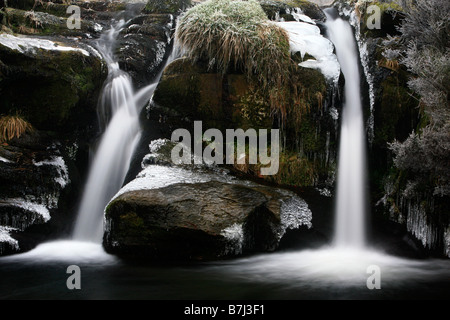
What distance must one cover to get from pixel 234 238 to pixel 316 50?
3.92 meters

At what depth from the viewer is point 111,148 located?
21.6 feet

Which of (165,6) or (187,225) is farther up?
(165,6)

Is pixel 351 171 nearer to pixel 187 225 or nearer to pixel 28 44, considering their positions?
pixel 187 225

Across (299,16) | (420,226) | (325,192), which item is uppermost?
(299,16)

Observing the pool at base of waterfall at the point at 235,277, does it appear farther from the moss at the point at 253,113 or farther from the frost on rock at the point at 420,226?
the moss at the point at 253,113

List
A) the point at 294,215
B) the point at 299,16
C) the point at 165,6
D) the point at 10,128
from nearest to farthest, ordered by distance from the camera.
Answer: the point at 294,215, the point at 10,128, the point at 299,16, the point at 165,6

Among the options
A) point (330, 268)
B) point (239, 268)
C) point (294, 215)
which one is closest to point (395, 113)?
point (294, 215)

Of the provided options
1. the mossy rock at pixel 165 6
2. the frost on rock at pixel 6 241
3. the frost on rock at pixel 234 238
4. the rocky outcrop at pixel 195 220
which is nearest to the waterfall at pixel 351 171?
the rocky outcrop at pixel 195 220

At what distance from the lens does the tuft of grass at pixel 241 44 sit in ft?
20.4

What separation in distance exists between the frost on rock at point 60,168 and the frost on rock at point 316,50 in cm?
450

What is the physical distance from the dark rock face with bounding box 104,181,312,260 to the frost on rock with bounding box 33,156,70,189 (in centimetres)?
150

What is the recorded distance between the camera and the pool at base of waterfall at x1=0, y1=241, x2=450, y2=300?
3.86 metres

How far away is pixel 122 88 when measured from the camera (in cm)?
757
